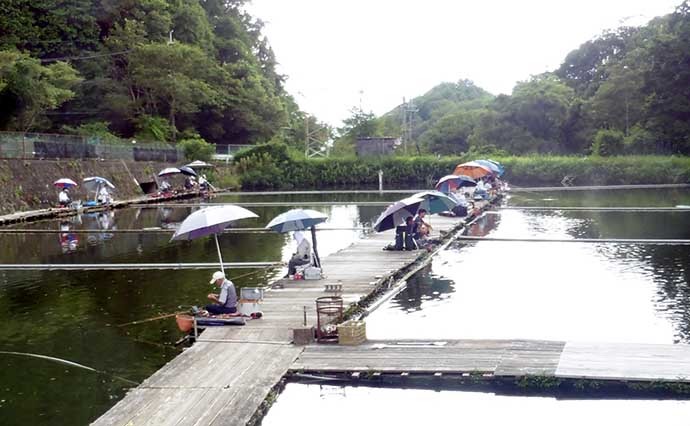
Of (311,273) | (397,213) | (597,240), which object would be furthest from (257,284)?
(597,240)

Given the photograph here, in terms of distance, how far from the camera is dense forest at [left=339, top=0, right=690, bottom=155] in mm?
57938

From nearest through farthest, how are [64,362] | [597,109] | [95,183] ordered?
[64,362] → [95,183] → [597,109]

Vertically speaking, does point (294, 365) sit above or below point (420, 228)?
below

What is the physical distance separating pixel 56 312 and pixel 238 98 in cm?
5707

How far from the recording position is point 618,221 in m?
29.8

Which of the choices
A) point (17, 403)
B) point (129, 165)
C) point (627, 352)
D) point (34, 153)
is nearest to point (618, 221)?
point (627, 352)

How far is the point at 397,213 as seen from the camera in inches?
803

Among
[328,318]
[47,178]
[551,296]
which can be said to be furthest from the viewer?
[47,178]

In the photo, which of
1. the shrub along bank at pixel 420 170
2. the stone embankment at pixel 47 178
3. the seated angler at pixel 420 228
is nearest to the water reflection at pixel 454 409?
the seated angler at pixel 420 228

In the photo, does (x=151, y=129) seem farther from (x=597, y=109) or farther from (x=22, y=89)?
(x=597, y=109)

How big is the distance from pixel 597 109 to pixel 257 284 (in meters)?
57.3

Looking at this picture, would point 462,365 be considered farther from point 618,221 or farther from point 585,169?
point 585,169

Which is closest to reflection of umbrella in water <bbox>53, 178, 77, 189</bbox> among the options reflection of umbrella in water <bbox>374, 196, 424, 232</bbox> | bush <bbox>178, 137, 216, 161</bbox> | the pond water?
the pond water

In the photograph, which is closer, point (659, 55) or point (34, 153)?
point (34, 153)
